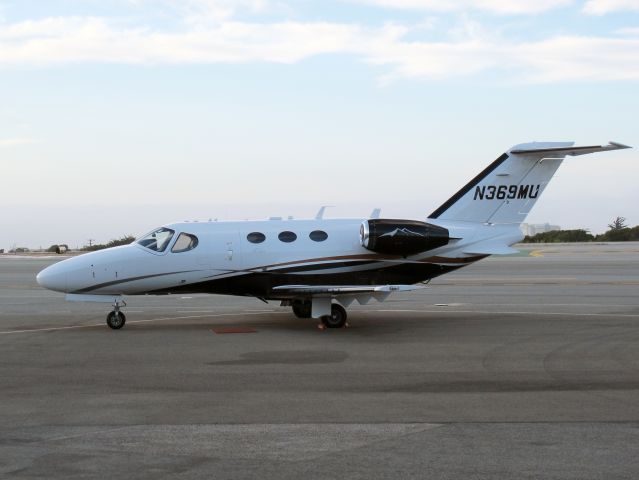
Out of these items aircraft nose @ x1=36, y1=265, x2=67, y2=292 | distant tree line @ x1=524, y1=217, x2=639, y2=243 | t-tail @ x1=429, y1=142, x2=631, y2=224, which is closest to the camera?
aircraft nose @ x1=36, y1=265, x2=67, y2=292

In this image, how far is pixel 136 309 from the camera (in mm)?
24875

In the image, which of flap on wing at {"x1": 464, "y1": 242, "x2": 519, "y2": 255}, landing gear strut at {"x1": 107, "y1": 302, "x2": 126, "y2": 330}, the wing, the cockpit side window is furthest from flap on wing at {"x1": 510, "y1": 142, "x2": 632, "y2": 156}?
landing gear strut at {"x1": 107, "y1": 302, "x2": 126, "y2": 330}

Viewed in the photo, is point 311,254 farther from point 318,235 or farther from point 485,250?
point 485,250

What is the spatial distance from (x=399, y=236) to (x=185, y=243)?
16.2 feet

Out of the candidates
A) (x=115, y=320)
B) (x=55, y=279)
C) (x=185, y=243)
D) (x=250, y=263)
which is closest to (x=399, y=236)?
(x=250, y=263)

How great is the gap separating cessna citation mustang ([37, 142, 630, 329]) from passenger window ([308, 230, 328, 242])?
2 cm

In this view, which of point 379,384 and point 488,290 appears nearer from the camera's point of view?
point 379,384

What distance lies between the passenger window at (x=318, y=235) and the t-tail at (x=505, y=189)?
9.17 ft

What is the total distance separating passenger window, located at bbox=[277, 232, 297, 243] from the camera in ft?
67.3

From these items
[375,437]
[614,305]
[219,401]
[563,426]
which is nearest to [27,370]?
[219,401]

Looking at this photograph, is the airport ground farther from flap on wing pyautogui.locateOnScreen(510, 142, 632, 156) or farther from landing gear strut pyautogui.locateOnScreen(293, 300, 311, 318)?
flap on wing pyautogui.locateOnScreen(510, 142, 632, 156)

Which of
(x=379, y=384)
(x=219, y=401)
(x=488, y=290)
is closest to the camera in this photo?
(x=219, y=401)

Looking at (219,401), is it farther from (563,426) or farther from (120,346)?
(120,346)

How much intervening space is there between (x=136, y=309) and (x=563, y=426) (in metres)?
17.1
